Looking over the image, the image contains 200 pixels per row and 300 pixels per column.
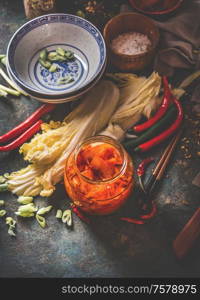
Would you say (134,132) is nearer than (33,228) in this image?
No

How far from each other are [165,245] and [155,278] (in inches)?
6.5

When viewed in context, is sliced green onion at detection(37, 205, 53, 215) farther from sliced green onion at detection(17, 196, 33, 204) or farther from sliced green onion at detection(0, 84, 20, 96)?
sliced green onion at detection(0, 84, 20, 96)

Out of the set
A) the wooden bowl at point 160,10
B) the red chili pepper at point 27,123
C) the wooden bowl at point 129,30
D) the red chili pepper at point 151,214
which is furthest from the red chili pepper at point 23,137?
the wooden bowl at point 160,10

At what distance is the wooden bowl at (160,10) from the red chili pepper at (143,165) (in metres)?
0.94

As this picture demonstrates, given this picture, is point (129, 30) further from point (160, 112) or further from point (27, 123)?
point (27, 123)

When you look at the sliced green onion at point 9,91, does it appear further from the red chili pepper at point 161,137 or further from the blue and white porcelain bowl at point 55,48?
the red chili pepper at point 161,137

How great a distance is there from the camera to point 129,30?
2.90 m

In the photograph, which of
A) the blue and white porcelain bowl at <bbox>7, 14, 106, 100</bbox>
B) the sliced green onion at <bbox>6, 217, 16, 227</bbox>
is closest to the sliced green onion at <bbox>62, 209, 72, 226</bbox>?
the sliced green onion at <bbox>6, 217, 16, 227</bbox>

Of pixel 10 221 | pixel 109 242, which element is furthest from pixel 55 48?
pixel 109 242

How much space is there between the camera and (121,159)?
2.23m

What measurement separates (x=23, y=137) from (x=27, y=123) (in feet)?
0.29

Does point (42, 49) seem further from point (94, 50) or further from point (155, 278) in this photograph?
point (155, 278)

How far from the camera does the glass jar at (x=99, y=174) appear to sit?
2199mm

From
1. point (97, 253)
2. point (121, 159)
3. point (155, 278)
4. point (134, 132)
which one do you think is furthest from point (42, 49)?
point (155, 278)
